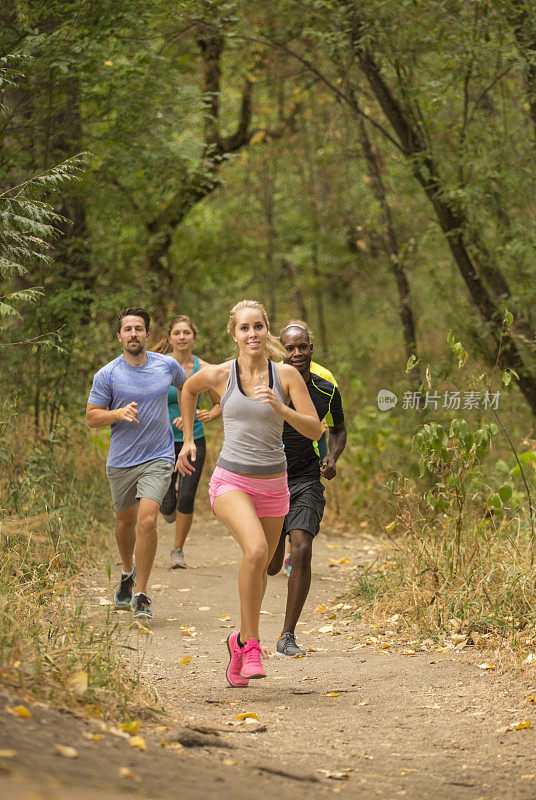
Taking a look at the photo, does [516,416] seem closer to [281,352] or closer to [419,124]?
[419,124]

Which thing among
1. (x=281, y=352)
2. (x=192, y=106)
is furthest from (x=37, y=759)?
(x=192, y=106)

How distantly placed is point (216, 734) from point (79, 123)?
22.4 ft

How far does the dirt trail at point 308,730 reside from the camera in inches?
134

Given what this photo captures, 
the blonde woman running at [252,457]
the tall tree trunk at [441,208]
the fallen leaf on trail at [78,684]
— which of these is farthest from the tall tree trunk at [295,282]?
the fallen leaf on trail at [78,684]

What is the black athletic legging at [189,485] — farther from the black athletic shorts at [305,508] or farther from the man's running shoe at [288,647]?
the man's running shoe at [288,647]

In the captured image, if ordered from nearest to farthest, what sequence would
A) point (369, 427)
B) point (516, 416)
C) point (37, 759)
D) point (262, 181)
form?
point (37, 759), point (369, 427), point (516, 416), point (262, 181)

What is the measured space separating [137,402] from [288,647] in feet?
6.67

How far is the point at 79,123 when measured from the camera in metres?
9.47

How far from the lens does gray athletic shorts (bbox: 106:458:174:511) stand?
686cm

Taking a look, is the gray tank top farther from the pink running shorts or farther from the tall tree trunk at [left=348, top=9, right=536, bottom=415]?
the tall tree trunk at [left=348, top=9, right=536, bottom=415]

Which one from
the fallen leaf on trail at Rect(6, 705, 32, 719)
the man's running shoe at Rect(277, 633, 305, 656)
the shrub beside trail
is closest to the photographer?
the fallen leaf on trail at Rect(6, 705, 32, 719)

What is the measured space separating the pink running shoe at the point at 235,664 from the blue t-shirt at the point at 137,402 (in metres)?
1.96

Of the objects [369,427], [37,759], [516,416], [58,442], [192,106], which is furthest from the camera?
[516,416]

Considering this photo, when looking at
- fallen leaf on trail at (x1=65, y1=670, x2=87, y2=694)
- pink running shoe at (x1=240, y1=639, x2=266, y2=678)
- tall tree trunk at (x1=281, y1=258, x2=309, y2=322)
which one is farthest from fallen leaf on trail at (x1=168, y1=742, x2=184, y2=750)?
tall tree trunk at (x1=281, y1=258, x2=309, y2=322)
